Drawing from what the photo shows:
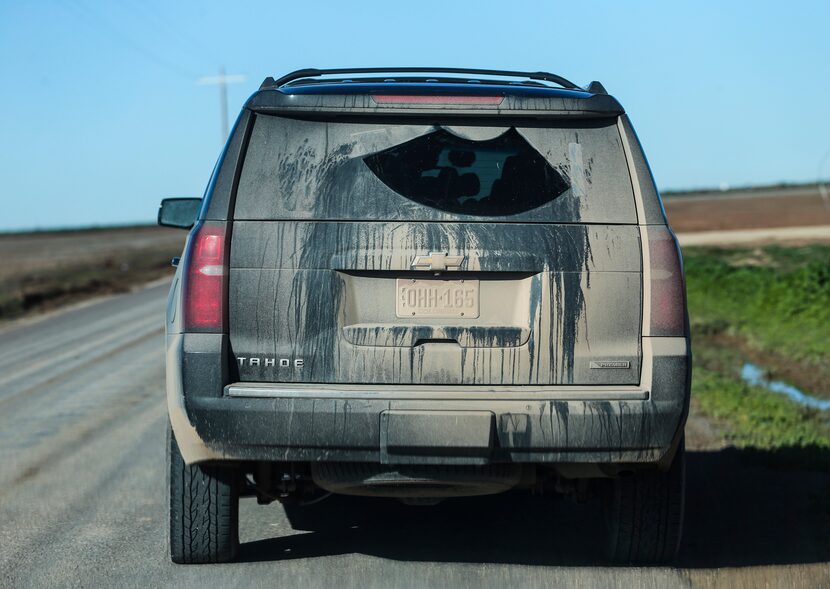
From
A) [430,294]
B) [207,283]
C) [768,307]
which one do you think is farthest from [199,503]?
[768,307]

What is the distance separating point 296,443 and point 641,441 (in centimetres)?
126

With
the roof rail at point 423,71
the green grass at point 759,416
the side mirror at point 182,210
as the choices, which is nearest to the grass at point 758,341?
the green grass at point 759,416

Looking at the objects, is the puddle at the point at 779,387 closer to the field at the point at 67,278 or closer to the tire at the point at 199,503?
the tire at the point at 199,503

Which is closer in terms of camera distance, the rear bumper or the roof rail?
the rear bumper

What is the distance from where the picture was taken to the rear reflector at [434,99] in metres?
4.45

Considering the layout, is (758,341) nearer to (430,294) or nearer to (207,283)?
(430,294)

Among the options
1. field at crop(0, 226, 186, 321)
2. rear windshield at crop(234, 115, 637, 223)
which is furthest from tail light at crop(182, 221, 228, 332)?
field at crop(0, 226, 186, 321)

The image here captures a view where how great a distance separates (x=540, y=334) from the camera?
437 centimetres

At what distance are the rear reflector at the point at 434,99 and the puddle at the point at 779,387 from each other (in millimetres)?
5829

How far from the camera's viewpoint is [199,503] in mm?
4805

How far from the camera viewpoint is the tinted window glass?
4.47 metres

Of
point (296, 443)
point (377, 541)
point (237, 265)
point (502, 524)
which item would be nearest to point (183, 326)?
point (237, 265)

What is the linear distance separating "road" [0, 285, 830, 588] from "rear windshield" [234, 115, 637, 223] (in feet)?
4.89

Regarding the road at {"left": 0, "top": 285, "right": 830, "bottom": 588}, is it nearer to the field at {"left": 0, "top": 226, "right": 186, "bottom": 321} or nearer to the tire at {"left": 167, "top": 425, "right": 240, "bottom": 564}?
the tire at {"left": 167, "top": 425, "right": 240, "bottom": 564}
